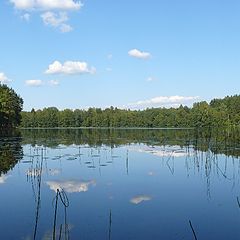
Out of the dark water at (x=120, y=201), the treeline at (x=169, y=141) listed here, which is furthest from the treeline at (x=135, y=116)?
the dark water at (x=120, y=201)

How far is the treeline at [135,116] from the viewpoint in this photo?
3814 inches

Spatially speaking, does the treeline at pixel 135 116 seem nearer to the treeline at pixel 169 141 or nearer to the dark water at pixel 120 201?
the treeline at pixel 169 141

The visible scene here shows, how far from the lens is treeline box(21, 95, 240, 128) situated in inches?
3814

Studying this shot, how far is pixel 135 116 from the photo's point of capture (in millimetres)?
126438

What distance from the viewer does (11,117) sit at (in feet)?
217

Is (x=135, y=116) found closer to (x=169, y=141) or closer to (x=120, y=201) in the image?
(x=169, y=141)

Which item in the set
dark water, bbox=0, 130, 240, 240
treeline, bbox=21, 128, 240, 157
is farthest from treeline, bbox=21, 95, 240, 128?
dark water, bbox=0, 130, 240, 240

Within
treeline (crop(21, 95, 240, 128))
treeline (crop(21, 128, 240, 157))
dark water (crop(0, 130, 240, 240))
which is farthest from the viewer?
treeline (crop(21, 95, 240, 128))

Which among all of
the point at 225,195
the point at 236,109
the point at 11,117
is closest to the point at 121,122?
the point at 236,109

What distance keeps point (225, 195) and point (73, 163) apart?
9400 mm

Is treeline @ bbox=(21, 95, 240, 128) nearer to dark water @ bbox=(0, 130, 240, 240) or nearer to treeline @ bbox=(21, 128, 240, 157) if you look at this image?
treeline @ bbox=(21, 128, 240, 157)

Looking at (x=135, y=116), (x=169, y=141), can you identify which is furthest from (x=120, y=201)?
(x=135, y=116)

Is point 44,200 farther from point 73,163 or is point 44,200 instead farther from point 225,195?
point 73,163

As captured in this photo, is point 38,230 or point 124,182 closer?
point 38,230
